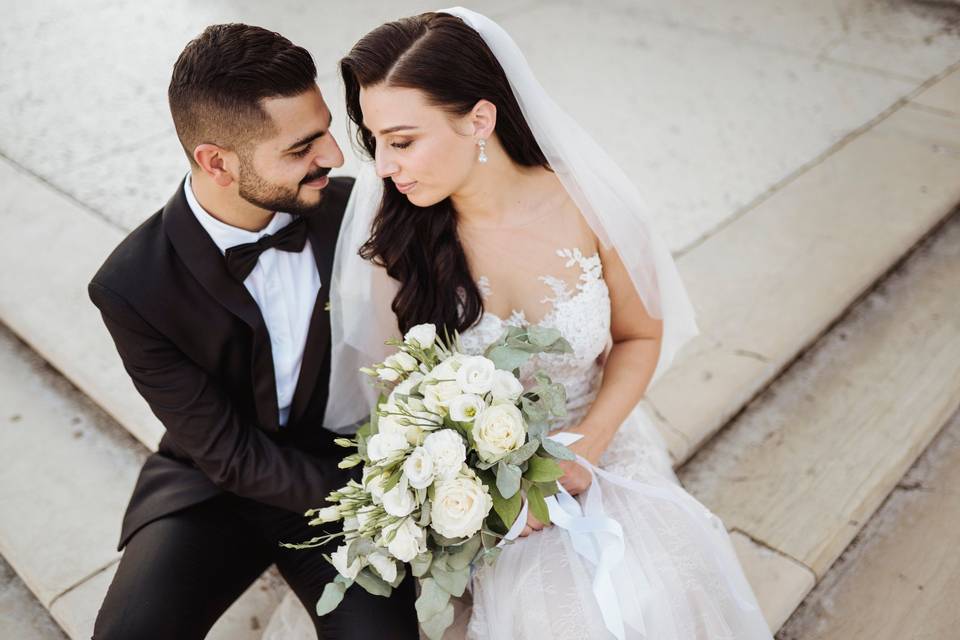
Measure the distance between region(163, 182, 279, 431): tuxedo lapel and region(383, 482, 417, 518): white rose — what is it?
2.51 feet

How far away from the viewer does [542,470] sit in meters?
1.87

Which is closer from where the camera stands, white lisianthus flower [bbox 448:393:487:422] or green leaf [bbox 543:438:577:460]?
white lisianthus flower [bbox 448:393:487:422]

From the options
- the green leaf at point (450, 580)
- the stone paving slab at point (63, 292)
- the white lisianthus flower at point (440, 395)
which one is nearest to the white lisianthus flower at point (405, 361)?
the white lisianthus flower at point (440, 395)

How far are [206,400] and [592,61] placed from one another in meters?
4.09

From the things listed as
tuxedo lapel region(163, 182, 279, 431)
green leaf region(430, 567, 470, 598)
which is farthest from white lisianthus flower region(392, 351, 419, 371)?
tuxedo lapel region(163, 182, 279, 431)

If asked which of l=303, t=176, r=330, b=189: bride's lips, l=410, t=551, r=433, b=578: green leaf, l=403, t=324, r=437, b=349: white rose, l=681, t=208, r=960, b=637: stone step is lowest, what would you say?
l=681, t=208, r=960, b=637: stone step

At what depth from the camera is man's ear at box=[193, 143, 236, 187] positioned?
2.25 metres

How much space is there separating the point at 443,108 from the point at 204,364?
3.26 ft

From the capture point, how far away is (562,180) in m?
2.36

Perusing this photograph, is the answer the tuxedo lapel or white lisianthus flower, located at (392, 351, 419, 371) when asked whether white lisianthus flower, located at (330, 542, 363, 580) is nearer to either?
white lisianthus flower, located at (392, 351, 419, 371)

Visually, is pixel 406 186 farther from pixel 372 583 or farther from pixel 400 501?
pixel 372 583

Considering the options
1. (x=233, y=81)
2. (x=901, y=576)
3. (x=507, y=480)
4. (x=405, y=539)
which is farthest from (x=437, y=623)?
(x=901, y=576)

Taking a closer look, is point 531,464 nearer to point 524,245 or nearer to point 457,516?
point 457,516

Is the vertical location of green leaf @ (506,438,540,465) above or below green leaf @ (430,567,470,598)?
above
